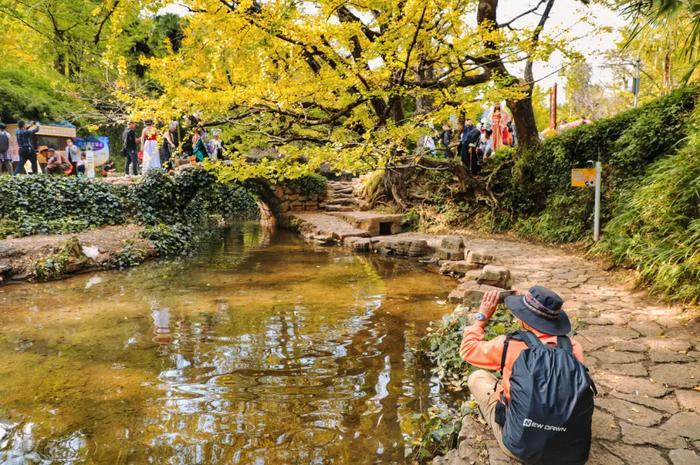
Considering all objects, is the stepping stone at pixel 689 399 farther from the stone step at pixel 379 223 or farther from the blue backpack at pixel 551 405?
the stone step at pixel 379 223

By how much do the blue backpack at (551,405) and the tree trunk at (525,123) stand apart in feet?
32.0

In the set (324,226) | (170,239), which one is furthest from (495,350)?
(324,226)

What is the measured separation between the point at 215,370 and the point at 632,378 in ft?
12.4

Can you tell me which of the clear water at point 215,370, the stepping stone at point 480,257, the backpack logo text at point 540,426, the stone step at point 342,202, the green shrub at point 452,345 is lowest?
the clear water at point 215,370

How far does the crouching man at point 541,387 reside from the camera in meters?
2.24

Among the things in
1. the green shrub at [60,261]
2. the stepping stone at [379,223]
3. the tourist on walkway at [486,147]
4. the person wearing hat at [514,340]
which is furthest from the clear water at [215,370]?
the tourist on walkway at [486,147]

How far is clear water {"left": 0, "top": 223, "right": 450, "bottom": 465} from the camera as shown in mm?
3535

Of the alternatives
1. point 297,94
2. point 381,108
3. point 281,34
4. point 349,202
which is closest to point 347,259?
point 381,108

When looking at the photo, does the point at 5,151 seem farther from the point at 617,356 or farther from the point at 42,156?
the point at 617,356

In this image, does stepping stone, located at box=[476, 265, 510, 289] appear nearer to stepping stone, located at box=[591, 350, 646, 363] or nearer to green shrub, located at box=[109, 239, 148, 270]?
stepping stone, located at box=[591, 350, 646, 363]

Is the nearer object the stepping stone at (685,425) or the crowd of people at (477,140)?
the stepping stone at (685,425)

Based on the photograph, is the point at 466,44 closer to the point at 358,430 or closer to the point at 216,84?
the point at 216,84

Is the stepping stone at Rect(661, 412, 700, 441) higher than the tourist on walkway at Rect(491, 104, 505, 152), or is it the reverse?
the tourist on walkway at Rect(491, 104, 505, 152)

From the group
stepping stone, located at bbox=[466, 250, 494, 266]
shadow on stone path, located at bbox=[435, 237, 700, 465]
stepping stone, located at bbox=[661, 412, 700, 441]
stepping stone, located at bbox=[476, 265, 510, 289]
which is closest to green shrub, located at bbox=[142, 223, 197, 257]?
stepping stone, located at bbox=[466, 250, 494, 266]
